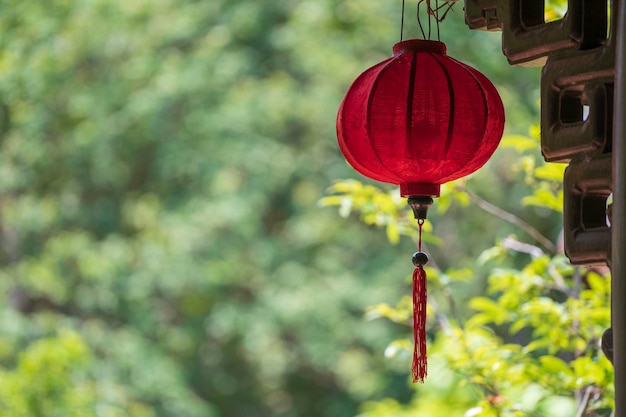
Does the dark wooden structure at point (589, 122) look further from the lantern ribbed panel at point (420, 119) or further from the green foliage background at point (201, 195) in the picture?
the green foliage background at point (201, 195)

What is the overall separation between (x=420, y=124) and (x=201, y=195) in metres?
4.02

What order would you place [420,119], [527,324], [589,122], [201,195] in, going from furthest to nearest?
[201,195] → [527,324] → [420,119] → [589,122]

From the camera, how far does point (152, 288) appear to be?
538cm

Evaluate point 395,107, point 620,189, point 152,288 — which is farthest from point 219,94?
point 620,189

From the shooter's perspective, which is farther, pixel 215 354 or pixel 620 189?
pixel 215 354

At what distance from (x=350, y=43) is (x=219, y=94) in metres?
0.78

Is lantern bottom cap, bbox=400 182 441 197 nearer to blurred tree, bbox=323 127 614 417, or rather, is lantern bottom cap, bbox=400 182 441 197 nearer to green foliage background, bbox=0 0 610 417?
blurred tree, bbox=323 127 614 417

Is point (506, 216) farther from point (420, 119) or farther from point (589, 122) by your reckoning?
point (589, 122)

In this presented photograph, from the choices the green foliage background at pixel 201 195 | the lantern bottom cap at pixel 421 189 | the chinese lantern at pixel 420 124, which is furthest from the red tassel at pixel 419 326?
the green foliage background at pixel 201 195

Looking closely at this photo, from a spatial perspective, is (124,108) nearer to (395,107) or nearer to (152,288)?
(152,288)

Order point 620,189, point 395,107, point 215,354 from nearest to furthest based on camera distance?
point 620,189 < point 395,107 < point 215,354

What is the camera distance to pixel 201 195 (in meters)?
5.26

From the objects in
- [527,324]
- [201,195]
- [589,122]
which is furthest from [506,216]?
[201,195]

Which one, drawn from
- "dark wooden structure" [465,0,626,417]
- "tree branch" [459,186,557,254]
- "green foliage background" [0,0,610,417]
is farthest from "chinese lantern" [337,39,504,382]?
"green foliage background" [0,0,610,417]
